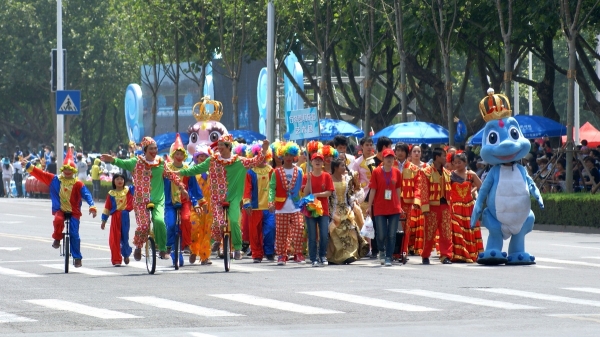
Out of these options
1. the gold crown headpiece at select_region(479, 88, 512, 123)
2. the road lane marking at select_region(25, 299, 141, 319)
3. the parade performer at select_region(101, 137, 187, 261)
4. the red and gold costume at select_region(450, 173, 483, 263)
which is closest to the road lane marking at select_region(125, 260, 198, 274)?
the parade performer at select_region(101, 137, 187, 261)

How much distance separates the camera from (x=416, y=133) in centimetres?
3853

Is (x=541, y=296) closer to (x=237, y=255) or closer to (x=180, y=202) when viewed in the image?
(x=180, y=202)

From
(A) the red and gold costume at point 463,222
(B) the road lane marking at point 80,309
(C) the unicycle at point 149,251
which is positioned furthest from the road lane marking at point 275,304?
(A) the red and gold costume at point 463,222

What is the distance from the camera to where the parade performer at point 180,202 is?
19.9 metres

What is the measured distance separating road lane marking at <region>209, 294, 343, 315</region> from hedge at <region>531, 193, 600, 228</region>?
1576 cm

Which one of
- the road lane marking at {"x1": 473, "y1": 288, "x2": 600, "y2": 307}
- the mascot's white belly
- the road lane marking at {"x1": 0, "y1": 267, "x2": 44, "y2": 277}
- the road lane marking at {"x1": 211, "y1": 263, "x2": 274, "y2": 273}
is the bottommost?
the road lane marking at {"x1": 473, "y1": 288, "x2": 600, "y2": 307}

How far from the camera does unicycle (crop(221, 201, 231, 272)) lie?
1922 centimetres

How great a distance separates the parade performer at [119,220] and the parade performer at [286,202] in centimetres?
206

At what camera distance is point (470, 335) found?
12.1 m

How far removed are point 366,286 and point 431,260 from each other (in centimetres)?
465

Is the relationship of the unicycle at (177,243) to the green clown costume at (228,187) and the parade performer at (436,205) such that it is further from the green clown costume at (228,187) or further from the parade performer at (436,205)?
the parade performer at (436,205)

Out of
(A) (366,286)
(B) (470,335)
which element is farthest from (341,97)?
(B) (470,335)

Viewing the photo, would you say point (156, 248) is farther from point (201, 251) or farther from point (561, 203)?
point (561, 203)

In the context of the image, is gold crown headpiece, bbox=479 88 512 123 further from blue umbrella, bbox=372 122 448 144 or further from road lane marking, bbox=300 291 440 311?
blue umbrella, bbox=372 122 448 144
